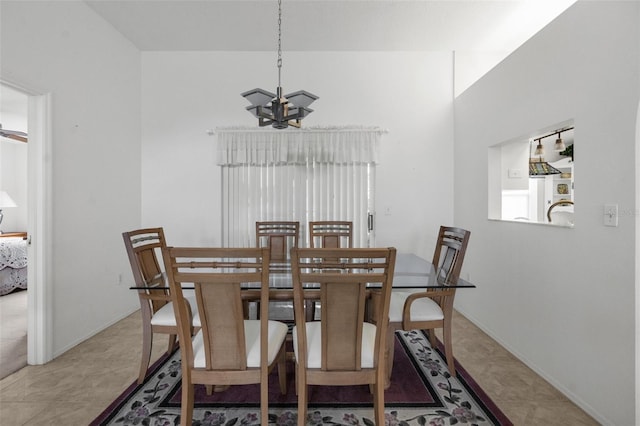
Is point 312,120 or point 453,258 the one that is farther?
point 312,120

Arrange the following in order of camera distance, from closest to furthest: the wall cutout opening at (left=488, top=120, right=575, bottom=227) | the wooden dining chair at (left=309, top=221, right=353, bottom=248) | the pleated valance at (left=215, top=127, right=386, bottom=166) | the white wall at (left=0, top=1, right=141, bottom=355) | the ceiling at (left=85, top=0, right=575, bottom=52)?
the white wall at (left=0, top=1, right=141, bottom=355) < the wall cutout opening at (left=488, top=120, right=575, bottom=227) < the ceiling at (left=85, top=0, right=575, bottom=52) < the wooden dining chair at (left=309, top=221, right=353, bottom=248) < the pleated valance at (left=215, top=127, right=386, bottom=166)

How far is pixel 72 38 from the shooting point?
2.54 metres

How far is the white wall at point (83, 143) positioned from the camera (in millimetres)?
2217

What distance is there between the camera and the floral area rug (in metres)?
1.63

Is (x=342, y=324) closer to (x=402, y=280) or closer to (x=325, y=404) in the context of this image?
(x=402, y=280)

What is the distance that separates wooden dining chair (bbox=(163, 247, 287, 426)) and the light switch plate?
1.83 m

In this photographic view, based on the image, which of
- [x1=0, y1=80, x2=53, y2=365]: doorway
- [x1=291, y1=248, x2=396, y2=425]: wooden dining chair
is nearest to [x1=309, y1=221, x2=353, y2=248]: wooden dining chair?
[x1=291, y1=248, x2=396, y2=425]: wooden dining chair

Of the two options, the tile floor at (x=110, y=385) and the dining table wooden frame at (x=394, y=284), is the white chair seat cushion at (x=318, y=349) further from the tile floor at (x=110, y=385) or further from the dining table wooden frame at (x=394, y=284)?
the tile floor at (x=110, y=385)

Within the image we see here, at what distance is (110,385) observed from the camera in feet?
6.40

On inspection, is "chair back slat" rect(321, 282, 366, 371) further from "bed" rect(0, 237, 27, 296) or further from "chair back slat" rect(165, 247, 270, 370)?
"bed" rect(0, 237, 27, 296)

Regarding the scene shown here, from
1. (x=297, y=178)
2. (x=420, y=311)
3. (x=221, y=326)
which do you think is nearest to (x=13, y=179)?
(x=297, y=178)

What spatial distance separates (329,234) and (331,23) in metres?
2.11

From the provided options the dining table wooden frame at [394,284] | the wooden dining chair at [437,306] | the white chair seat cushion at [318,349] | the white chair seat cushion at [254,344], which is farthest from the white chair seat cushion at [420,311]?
the white chair seat cushion at [254,344]

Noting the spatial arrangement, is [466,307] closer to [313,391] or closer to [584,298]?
[584,298]
